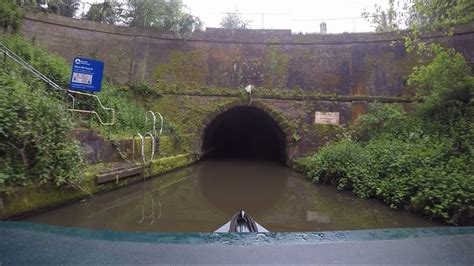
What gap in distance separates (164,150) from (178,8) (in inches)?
482

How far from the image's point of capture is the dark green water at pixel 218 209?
192 inches

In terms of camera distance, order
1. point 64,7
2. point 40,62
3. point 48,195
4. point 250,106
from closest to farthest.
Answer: point 48,195 → point 40,62 → point 250,106 → point 64,7

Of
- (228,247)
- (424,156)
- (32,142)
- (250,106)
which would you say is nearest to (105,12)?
(250,106)

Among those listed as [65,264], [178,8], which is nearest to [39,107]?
[65,264]

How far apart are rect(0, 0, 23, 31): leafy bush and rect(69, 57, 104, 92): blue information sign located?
518 cm

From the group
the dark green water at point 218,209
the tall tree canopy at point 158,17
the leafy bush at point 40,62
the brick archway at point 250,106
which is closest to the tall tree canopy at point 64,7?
the tall tree canopy at point 158,17

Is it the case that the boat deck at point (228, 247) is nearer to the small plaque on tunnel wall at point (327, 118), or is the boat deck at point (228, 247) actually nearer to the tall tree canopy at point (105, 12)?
the small plaque on tunnel wall at point (327, 118)

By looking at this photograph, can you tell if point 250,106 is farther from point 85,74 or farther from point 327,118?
point 85,74

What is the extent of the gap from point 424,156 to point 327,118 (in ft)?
18.1

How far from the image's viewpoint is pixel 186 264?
1.96 m

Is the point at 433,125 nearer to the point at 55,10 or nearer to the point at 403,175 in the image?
the point at 403,175

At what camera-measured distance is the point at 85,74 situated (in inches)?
297

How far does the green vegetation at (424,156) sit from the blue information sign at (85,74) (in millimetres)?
6518

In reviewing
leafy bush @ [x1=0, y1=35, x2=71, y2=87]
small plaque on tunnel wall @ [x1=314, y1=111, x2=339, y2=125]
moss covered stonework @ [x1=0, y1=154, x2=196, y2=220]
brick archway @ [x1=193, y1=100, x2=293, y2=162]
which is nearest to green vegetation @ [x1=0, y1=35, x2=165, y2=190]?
moss covered stonework @ [x1=0, y1=154, x2=196, y2=220]
